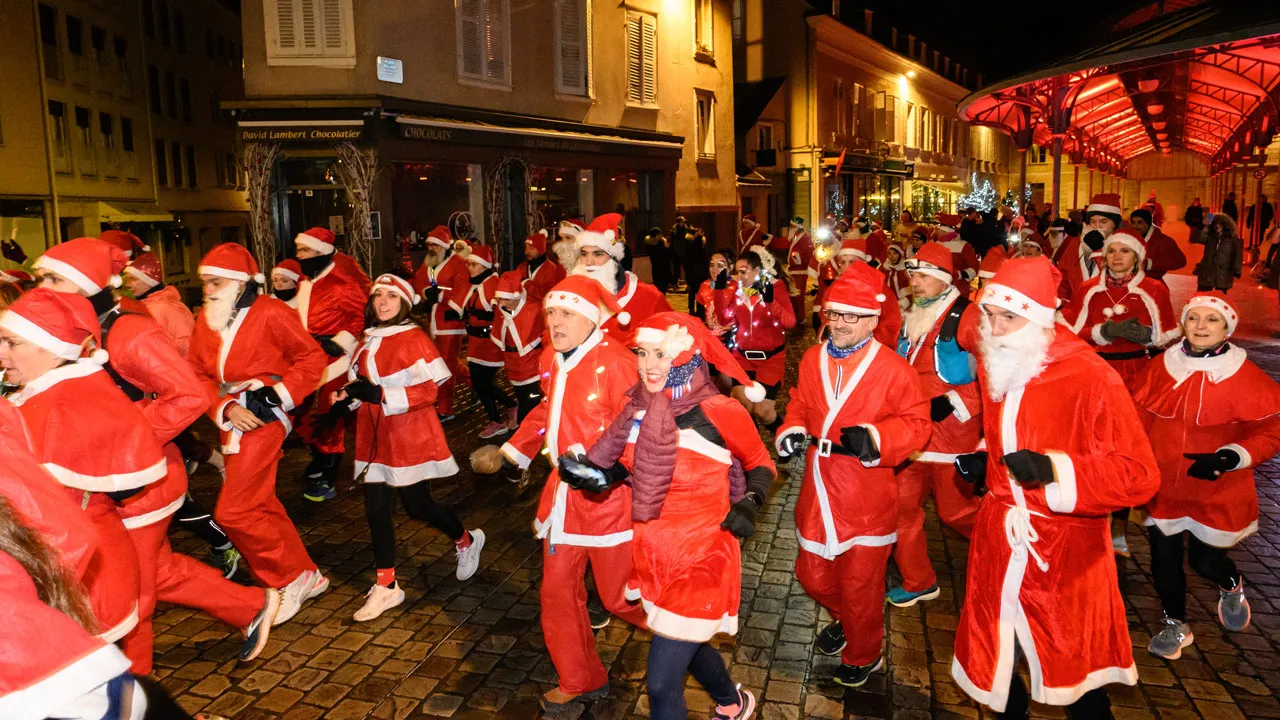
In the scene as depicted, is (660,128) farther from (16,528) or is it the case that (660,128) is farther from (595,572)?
(16,528)

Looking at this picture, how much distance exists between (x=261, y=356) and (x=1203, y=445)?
17.0ft

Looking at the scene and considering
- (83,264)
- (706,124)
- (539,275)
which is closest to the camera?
(83,264)

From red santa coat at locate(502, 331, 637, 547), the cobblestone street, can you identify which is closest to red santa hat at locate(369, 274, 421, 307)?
red santa coat at locate(502, 331, 637, 547)

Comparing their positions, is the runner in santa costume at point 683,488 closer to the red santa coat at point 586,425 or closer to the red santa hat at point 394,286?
the red santa coat at point 586,425

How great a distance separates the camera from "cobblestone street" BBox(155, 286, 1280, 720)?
4.31m

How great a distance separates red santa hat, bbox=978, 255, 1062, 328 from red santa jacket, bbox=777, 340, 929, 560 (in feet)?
2.50

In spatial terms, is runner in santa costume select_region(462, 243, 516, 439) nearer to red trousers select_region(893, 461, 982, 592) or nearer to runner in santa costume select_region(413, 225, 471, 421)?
runner in santa costume select_region(413, 225, 471, 421)

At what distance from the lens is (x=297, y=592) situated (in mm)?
5375

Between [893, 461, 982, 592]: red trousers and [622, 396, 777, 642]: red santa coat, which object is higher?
[622, 396, 777, 642]: red santa coat

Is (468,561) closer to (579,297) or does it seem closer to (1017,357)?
(579,297)

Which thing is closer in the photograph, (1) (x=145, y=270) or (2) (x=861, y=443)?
(2) (x=861, y=443)

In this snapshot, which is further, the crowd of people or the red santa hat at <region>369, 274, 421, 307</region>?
the red santa hat at <region>369, 274, 421, 307</region>

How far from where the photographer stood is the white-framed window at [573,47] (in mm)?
22047

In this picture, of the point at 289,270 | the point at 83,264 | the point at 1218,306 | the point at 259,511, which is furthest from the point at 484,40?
the point at 1218,306
